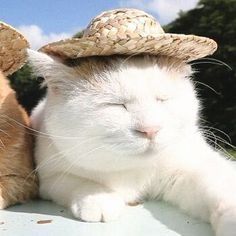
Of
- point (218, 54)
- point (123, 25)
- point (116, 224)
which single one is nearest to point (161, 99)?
point (123, 25)

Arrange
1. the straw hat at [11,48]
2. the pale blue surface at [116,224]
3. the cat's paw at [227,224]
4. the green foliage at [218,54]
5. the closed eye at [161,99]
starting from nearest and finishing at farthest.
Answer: the cat's paw at [227,224]
the pale blue surface at [116,224]
the closed eye at [161,99]
the straw hat at [11,48]
the green foliage at [218,54]

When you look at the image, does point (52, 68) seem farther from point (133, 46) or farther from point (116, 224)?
point (116, 224)

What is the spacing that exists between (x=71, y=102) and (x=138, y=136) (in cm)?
22

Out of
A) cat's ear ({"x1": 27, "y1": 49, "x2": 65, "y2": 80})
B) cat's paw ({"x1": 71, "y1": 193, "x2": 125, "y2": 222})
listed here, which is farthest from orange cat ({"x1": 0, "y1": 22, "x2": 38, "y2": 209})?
cat's paw ({"x1": 71, "y1": 193, "x2": 125, "y2": 222})

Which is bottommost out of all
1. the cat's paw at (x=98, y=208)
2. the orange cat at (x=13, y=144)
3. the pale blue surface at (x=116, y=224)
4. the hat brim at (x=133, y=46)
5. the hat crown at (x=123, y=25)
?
the pale blue surface at (x=116, y=224)

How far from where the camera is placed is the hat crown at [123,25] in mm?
1324

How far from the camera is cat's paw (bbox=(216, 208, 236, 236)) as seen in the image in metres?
1.09

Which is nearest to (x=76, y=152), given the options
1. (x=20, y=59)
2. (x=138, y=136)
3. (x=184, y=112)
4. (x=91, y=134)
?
(x=91, y=134)

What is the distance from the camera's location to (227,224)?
3.65 feet

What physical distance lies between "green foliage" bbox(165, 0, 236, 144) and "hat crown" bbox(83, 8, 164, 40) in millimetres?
5049

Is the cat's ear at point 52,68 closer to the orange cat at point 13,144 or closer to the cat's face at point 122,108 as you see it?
the cat's face at point 122,108

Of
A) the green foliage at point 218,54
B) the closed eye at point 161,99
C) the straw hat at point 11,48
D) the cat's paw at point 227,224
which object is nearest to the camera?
the cat's paw at point 227,224

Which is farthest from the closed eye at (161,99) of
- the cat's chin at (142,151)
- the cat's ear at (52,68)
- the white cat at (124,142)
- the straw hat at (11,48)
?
the straw hat at (11,48)

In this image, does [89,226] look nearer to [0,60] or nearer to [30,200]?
[30,200]
